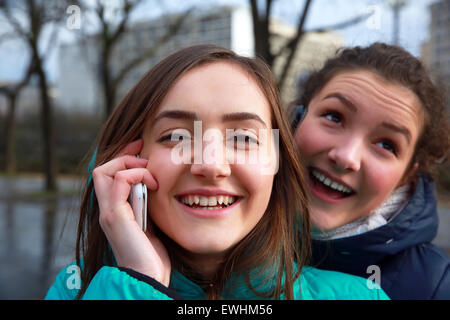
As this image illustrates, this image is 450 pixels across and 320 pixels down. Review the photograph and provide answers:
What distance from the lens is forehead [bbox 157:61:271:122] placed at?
1.30m

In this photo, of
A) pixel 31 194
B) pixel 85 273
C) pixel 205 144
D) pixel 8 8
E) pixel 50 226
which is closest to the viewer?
pixel 205 144

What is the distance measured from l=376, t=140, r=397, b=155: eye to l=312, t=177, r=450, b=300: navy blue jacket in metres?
0.29

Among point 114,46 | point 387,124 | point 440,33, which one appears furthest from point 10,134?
point 387,124

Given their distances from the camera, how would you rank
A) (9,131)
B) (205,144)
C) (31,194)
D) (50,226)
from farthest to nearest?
(9,131), (31,194), (50,226), (205,144)

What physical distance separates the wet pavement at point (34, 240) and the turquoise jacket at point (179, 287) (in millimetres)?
515

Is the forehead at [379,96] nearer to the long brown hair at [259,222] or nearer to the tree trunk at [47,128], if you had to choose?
the long brown hair at [259,222]

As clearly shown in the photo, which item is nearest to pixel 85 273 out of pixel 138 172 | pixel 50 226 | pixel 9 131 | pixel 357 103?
pixel 138 172

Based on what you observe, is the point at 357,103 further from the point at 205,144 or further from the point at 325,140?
the point at 205,144

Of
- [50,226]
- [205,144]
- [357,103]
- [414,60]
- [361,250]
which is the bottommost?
[50,226]

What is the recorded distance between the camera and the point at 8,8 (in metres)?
9.48

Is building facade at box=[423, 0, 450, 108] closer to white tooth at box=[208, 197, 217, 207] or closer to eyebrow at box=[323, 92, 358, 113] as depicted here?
eyebrow at box=[323, 92, 358, 113]

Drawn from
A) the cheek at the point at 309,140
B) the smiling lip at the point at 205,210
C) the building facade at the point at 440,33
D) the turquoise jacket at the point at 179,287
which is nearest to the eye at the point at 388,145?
the cheek at the point at 309,140

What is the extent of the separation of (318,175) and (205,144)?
0.68 m

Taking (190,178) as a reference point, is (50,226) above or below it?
below
